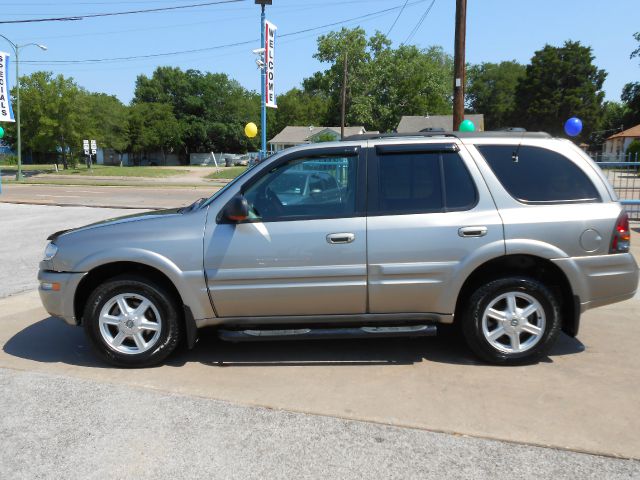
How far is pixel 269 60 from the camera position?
22047 mm

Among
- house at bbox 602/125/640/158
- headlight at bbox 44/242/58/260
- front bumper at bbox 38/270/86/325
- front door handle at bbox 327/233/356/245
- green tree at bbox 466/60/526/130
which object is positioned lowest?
front bumper at bbox 38/270/86/325

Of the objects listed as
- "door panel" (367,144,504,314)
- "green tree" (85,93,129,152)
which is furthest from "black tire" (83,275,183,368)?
"green tree" (85,93,129,152)

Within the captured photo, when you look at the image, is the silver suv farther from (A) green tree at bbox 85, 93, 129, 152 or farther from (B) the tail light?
(A) green tree at bbox 85, 93, 129, 152

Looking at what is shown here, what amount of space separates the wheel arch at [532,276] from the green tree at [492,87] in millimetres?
103977

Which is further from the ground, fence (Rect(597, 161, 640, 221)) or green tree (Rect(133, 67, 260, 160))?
green tree (Rect(133, 67, 260, 160))

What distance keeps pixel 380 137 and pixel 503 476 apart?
8.95 feet

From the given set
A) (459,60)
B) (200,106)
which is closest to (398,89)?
(200,106)

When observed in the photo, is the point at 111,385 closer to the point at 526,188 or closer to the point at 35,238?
the point at 526,188

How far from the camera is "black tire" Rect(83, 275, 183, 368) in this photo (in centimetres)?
438

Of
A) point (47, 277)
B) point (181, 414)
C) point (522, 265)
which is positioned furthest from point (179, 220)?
point (522, 265)

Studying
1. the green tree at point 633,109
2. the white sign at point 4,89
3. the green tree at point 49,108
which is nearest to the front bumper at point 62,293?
the white sign at point 4,89

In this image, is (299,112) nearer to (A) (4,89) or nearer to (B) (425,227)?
(A) (4,89)

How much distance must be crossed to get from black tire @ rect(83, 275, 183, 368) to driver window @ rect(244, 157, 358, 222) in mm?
998

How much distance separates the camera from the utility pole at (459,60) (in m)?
13.2
